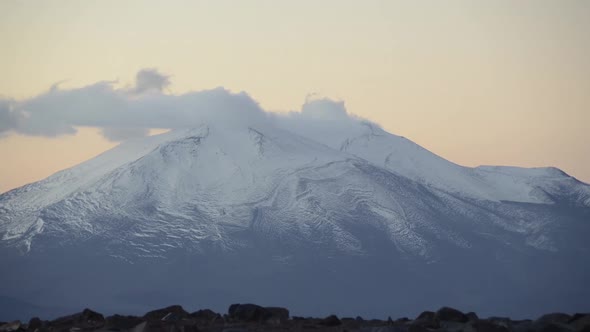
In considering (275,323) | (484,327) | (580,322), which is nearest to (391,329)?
(484,327)

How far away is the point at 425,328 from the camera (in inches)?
899

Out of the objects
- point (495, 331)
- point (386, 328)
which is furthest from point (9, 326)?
point (495, 331)

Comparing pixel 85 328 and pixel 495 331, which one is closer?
pixel 495 331

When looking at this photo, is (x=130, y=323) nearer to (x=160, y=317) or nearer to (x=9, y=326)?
(x=160, y=317)

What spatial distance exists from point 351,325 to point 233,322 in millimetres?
2937

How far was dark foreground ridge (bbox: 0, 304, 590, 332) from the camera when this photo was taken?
74.5ft

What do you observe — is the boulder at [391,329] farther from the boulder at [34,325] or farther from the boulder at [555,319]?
the boulder at [34,325]

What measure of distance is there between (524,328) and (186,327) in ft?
24.5

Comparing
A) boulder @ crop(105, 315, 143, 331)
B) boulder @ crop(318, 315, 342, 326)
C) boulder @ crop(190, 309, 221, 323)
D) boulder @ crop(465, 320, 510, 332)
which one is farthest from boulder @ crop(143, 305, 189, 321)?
boulder @ crop(465, 320, 510, 332)

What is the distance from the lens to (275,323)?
26.0m

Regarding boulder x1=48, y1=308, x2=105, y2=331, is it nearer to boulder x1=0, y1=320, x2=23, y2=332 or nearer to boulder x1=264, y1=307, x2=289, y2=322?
boulder x1=0, y1=320, x2=23, y2=332

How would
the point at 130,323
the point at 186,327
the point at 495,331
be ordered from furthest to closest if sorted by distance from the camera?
the point at 130,323 < the point at 186,327 < the point at 495,331

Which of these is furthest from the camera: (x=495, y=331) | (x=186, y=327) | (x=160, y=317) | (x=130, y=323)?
(x=160, y=317)

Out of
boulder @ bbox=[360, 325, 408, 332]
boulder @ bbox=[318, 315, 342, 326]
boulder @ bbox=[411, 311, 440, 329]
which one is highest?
boulder @ bbox=[318, 315, 342, 326]
